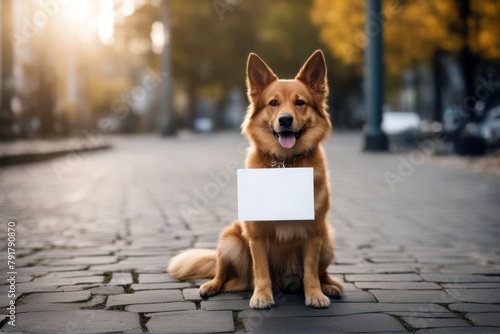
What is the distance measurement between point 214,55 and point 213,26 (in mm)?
2130

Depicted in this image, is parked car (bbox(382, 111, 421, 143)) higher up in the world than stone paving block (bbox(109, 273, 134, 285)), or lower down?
lower down

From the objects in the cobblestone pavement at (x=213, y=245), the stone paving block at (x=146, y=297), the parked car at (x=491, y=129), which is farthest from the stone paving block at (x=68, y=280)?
the parked car at (x=491, y=129)

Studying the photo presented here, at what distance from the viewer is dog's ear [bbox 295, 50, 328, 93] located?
425cm

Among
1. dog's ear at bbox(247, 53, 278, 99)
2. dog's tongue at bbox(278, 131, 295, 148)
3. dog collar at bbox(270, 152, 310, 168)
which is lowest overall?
dog collar at bbox(270, 152, 310, 168)

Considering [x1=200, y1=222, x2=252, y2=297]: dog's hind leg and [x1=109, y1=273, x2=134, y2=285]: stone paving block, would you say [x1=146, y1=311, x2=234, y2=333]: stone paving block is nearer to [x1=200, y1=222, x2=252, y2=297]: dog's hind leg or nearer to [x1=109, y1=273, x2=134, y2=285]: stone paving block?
[x1=200, y1=222, x2=252, y2=297]: dog's hind leg

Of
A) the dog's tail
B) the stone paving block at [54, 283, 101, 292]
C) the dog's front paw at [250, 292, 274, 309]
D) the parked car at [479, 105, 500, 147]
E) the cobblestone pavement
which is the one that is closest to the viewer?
the cobblestone pavement

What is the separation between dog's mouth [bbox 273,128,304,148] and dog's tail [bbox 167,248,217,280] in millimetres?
1195

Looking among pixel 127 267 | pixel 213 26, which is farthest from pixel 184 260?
pixel 213 26

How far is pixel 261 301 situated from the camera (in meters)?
4.09

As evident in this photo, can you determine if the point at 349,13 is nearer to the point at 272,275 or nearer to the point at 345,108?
the point at 272,275

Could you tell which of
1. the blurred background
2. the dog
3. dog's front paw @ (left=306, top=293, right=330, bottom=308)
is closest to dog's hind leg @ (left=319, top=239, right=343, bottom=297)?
the dog

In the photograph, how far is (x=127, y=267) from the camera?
5.39 meters

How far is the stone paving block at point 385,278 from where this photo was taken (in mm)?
4902

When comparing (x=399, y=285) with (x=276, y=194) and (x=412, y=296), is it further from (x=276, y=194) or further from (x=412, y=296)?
(x=276, y=194)
